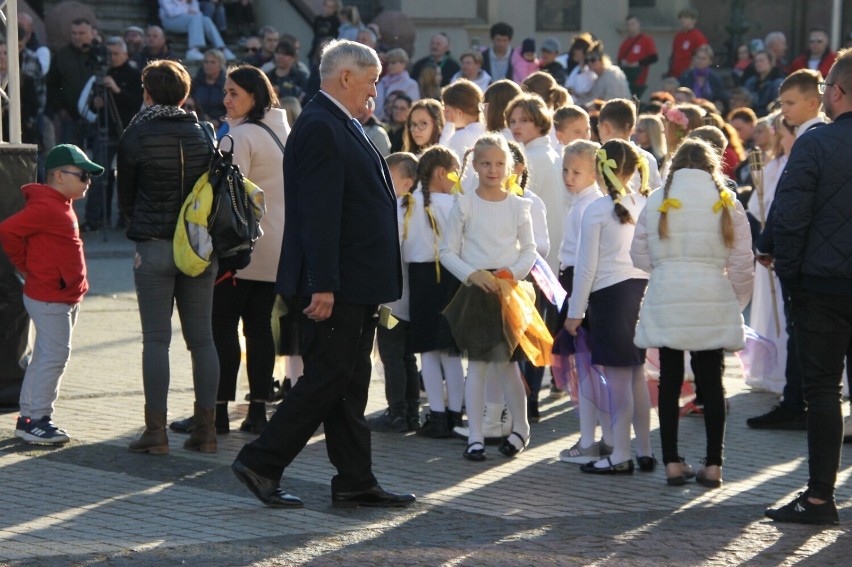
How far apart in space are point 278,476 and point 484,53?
1519cm

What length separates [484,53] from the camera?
21375 millimetres

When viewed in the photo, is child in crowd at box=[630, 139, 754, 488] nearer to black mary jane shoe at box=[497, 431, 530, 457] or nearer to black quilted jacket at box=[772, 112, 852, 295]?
black quilted jacket at box=[772, 112, 852, 295]

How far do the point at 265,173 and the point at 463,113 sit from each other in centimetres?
182

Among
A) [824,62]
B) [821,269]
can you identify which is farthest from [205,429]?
[824,62]

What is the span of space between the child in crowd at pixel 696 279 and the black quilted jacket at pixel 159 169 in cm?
212

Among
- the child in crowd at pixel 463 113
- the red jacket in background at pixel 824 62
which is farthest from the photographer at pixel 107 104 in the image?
the child in crowd at pixel 463 113

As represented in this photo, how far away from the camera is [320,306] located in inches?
256

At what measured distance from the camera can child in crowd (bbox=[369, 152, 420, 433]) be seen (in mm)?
8742

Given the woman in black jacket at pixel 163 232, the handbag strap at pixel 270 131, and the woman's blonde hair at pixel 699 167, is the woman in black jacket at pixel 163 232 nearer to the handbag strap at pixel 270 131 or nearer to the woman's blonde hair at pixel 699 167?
the handbag strap at pixel 270 131

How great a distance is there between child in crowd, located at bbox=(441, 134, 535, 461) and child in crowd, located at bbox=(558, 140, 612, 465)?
28 cm

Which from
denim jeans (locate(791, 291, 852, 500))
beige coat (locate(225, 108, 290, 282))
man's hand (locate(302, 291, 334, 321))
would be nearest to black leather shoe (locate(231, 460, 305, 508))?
man's hand (locate(302, 291, 334, 321))

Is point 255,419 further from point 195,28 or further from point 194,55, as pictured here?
point 195,28

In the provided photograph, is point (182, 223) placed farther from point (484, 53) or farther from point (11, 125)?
point (484, 53)

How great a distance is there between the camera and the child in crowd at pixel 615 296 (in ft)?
25.3
